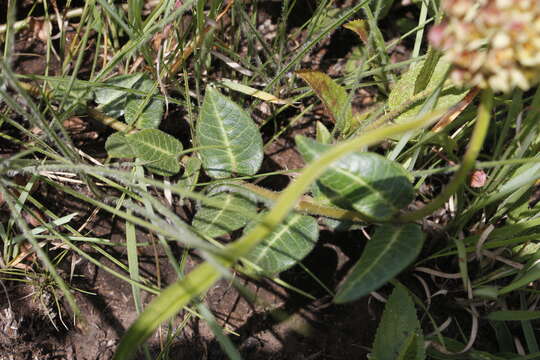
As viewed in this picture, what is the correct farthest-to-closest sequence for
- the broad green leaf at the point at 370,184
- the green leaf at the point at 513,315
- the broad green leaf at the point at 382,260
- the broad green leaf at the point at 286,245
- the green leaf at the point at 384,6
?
the green leaf at the point at 384,6, the green leaf at the point at 513,315, the broad green leaf at the point at 286,245, the broad green leaf at the point at 370,184, the broad green leaf at the point at 382,260

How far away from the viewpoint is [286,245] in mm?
1062

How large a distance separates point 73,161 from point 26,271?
322 mm

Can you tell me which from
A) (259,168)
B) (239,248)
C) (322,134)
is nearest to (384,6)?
(322,134)

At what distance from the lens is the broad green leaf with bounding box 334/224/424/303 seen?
801mm

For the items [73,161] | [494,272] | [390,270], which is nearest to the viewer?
[390,270]

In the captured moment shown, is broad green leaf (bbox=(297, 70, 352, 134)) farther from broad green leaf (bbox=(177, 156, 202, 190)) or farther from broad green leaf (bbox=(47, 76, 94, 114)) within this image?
broad green leaf (bbox=(47, 76, 94, 114))

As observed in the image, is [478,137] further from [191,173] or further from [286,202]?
[191,173]

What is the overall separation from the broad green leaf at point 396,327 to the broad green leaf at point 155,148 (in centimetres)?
59

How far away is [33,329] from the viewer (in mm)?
1230

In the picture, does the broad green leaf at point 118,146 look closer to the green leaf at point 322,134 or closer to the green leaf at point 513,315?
the green leaf at point 322,134

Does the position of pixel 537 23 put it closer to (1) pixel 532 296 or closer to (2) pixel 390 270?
(2) pixel 390 270

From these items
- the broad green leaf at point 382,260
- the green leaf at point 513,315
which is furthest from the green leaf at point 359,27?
the green leaf at point 513,315

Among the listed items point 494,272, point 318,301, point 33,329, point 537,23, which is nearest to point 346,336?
point 318,301

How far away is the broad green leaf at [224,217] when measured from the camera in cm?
110
